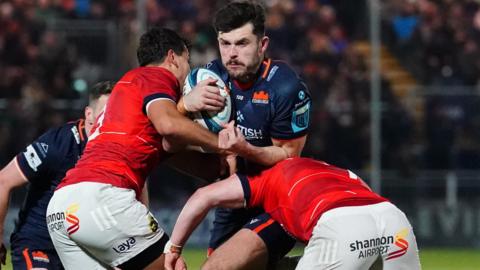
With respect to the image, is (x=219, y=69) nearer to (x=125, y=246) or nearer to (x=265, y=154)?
(x=265, y=154)

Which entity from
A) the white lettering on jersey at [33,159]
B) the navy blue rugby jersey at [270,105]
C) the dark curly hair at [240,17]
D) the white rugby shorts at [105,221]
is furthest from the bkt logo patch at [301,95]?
the white lettering on jersey at [33,159]

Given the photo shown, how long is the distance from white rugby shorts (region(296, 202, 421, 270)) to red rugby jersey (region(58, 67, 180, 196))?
1177mm

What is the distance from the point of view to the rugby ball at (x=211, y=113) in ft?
22.7

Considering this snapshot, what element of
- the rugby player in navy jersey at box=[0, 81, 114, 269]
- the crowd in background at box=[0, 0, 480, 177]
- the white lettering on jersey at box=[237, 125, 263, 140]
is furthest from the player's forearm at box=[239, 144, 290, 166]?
the crowd in background at box=[0, 0, 480, 177]

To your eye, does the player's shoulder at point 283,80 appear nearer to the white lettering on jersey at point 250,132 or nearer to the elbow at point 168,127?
the white lettering on jersey at point 250,132

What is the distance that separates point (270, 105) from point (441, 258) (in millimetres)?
8205

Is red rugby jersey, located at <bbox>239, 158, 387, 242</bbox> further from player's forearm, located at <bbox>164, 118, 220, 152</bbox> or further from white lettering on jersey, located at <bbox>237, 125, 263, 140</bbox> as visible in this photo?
white lettering on jersey, located at <bbox>237, 125, 263, 140</bbox>

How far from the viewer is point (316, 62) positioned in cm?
1678

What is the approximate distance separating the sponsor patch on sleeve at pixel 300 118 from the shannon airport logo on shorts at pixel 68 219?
64.0 inches

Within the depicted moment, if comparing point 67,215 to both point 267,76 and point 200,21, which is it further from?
point 200,21

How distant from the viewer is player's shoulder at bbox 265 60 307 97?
7.32 m

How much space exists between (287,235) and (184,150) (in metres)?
0.86

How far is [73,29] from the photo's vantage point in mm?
15828

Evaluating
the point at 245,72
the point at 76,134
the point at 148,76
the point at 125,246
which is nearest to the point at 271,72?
the point at 245,72
